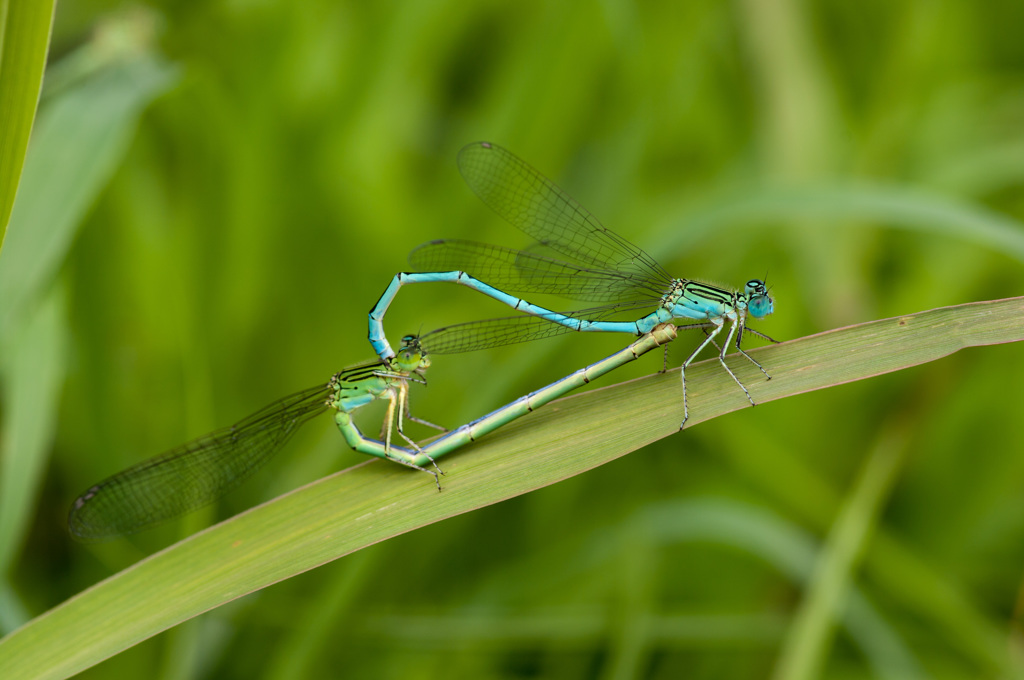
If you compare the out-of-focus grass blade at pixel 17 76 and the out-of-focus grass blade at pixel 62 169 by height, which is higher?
the out-of-focus grass blade at pixel 62 169

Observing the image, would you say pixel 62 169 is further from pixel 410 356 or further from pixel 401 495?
pixel 401 495

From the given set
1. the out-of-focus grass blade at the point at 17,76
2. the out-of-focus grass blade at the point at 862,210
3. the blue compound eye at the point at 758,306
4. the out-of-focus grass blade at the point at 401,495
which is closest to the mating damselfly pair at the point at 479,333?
the blue compound eye at the point at 758,306

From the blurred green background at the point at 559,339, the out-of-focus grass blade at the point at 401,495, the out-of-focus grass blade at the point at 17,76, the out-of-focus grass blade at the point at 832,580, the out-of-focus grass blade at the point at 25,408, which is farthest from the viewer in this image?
the blurred green background at the point at 559,339

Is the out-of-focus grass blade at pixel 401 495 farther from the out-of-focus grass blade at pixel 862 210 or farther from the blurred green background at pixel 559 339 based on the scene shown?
the out-of-focus grass blade at pixel 862 210

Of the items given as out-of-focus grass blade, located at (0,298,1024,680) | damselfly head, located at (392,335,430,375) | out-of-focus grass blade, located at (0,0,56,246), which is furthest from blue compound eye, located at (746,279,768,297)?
out-of-focus grass blade, located at (0,0,56,246)

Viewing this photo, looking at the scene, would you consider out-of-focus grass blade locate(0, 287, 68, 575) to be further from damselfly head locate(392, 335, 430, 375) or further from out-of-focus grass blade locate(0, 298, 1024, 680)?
damselfly head locate(392, 335, 430, 375)

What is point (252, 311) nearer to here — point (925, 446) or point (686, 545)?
point (686, 545)

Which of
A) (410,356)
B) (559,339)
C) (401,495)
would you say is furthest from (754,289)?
(401,495)
